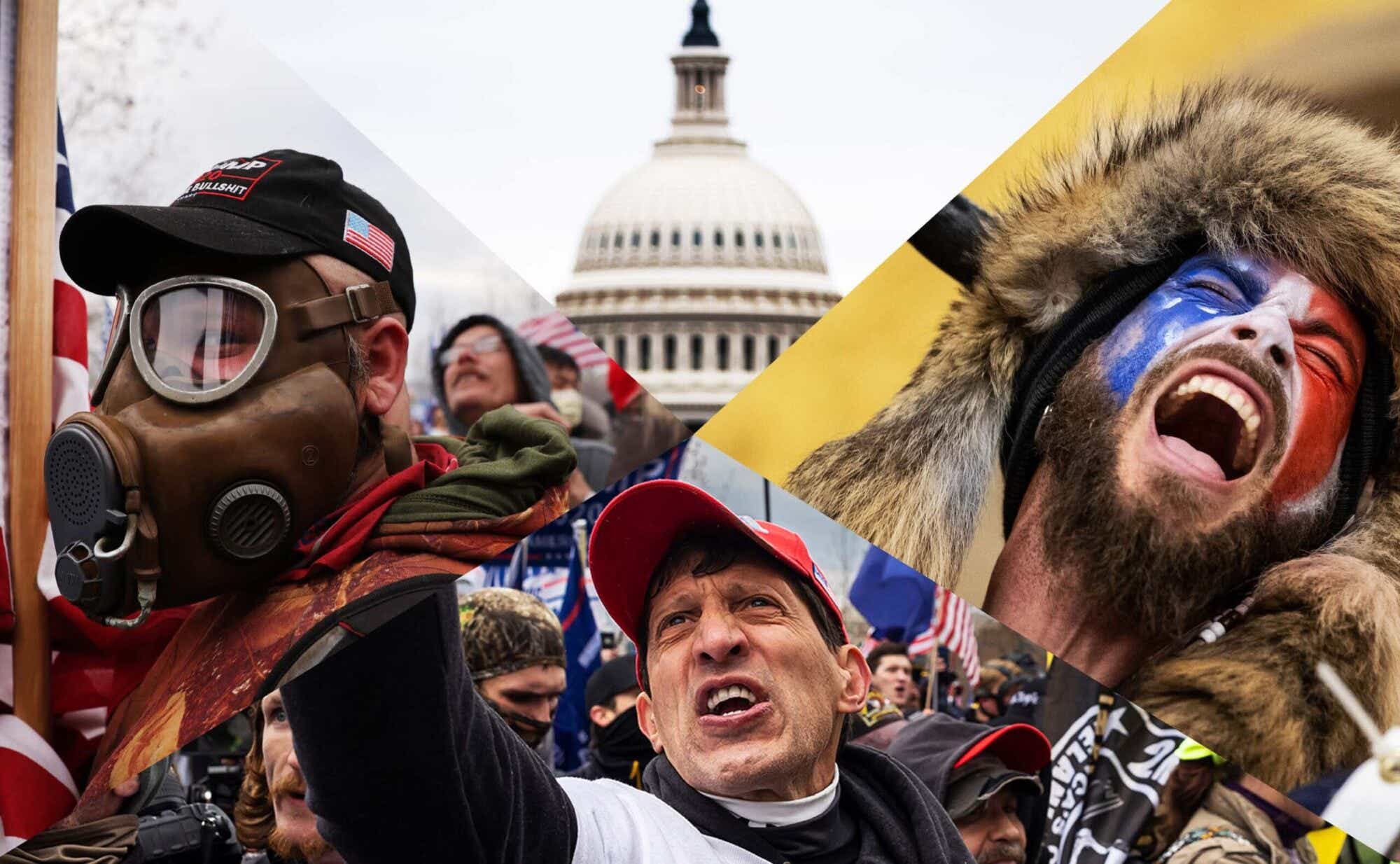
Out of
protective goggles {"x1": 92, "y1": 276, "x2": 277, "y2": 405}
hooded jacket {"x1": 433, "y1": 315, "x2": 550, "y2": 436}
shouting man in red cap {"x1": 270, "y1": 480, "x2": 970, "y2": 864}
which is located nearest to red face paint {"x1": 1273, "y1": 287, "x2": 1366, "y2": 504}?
shouting man in red cap {"x1": 270, "y1": 480, "x2": 970, "y2": 864}

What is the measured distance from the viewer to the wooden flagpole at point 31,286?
17.9ft

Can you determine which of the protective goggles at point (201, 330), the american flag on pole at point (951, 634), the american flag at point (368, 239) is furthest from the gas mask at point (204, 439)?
the american flag on pole at point (951, 634)

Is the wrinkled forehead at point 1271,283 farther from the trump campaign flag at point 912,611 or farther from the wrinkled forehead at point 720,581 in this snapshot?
the wrinkled forehead at point 720,581

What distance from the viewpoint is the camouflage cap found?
6168 mm

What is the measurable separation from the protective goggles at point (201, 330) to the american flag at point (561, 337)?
9.07 feet

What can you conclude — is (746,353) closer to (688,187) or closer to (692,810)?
(688,187)

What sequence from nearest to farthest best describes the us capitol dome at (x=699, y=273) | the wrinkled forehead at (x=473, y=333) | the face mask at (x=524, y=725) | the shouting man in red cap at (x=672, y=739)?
the shouting man in red cap at (x=672, y=739)
the face mask at (x=524, y=725)
the wrinkled forehead at (x=473, y=333)
the us capitol dome at (x=699, y=273)

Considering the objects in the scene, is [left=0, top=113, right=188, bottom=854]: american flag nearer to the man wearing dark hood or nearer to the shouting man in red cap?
the man wearing dark hood

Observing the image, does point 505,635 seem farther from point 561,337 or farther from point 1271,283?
point 1271,283

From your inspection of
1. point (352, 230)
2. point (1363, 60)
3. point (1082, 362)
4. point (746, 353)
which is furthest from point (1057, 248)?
point (746, 353)

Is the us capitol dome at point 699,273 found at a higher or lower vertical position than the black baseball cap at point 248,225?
higher

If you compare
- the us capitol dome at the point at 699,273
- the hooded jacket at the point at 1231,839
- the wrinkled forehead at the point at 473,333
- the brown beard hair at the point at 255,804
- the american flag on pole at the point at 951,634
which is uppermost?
the us capitol dome at the point at 699,273

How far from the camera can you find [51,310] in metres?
5.58

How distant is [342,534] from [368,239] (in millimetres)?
733
